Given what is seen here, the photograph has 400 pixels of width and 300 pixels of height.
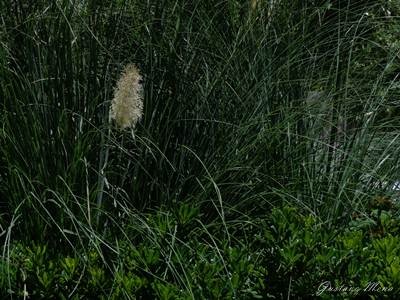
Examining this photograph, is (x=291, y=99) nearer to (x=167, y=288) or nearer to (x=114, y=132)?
(x=114, y=132)

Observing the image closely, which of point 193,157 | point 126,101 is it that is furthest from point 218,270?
point 193,157

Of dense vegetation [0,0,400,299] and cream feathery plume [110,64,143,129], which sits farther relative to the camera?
cream feathery plume [110,64,143,129]

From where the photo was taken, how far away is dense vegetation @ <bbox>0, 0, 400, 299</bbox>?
10.4 feet

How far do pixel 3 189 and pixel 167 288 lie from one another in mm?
1272

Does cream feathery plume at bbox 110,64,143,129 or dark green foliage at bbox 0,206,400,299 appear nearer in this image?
dark green foliage at bbox 0,206,400,299

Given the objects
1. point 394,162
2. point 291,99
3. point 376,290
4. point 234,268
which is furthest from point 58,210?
point 394,162

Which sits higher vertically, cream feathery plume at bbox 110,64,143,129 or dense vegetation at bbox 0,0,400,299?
cream feathery plume at bbox 110,64,143,129

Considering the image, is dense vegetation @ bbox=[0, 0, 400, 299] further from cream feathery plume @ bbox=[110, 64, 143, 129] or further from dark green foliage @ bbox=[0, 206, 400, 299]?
cream feathery plume @ bbox=[110, 64, 143, 129]

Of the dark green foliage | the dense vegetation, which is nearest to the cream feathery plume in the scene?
the dense vegetation

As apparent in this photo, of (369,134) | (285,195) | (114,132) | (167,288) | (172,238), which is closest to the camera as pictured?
(167,288)

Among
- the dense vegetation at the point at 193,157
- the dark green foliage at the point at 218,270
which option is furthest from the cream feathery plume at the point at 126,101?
the dark green foliage at the point at 218,270

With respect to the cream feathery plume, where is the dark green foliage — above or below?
below

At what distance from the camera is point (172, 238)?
129 inches

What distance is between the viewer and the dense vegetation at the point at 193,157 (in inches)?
125
